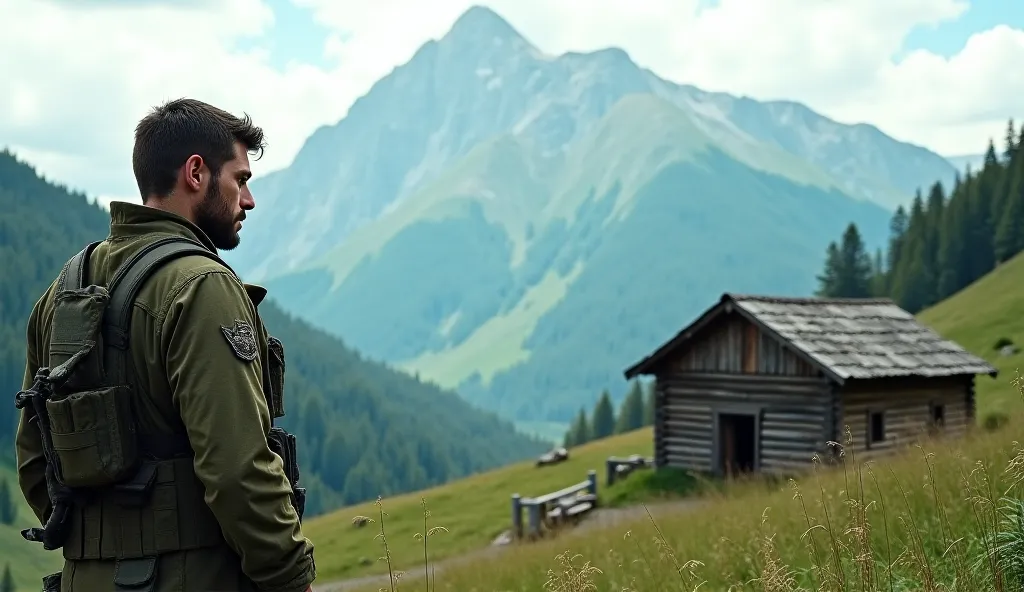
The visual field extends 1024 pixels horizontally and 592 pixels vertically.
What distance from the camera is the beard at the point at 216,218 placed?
3787 mm

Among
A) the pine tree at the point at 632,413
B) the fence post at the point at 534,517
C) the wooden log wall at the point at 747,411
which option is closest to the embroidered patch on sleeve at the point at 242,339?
the wooden log wall at the point at 747,411

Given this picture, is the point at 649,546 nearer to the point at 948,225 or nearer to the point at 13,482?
the point at 948,225

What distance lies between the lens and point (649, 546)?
8.50m

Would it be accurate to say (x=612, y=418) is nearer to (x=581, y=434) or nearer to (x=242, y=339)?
(x=581, y=434)

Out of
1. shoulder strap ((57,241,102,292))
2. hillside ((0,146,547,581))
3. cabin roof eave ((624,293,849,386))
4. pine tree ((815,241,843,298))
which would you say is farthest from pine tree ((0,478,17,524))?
shoulder strap ((57,241,102,292))

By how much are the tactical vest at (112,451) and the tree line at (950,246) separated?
77.4 meters

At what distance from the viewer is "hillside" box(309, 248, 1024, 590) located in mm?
7727

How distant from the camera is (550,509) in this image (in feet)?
93.5

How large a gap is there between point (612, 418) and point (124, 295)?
92.0 meters

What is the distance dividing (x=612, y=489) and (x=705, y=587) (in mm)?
22924

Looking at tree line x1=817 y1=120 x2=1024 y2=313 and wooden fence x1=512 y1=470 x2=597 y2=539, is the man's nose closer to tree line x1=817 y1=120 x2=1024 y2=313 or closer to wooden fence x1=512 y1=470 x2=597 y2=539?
wooden fence x1=512 y1=470 x2=597 y2=539

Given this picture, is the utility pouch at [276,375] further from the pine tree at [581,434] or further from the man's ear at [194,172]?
the pine tree at [581,434]

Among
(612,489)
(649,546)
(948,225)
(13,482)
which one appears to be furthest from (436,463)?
(649,546)

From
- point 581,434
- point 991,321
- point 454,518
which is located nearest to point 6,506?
point 581,434
